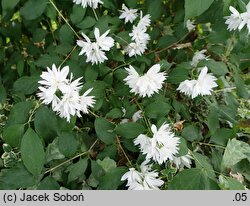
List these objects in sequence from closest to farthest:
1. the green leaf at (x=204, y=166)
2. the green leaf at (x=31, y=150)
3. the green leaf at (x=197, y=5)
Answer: the green leaf at (x=197, y=5)
the green leaf at (x=31, y=150)
the green leaf at (x=204, y=166)

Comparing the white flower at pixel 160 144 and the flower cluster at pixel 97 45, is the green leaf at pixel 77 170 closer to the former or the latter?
the white flower at pixel 160 144

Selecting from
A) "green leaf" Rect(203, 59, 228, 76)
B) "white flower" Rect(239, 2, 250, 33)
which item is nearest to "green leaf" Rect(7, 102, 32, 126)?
"green leaf" Rect(203, 59, 228, 76)

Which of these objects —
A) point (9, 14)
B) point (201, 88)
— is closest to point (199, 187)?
point (201, 88)

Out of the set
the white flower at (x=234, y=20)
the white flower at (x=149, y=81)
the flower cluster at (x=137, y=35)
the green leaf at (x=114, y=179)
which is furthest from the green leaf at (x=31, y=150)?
the white flower at (x=234, y=20)

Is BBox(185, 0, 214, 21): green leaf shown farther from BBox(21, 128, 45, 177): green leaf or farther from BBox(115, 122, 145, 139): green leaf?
BBox(21, 128, 45, 177): green leaf

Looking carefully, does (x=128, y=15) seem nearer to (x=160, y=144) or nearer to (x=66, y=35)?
(x=66, y=35)

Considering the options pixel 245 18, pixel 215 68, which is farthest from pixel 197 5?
pixel 215 68
